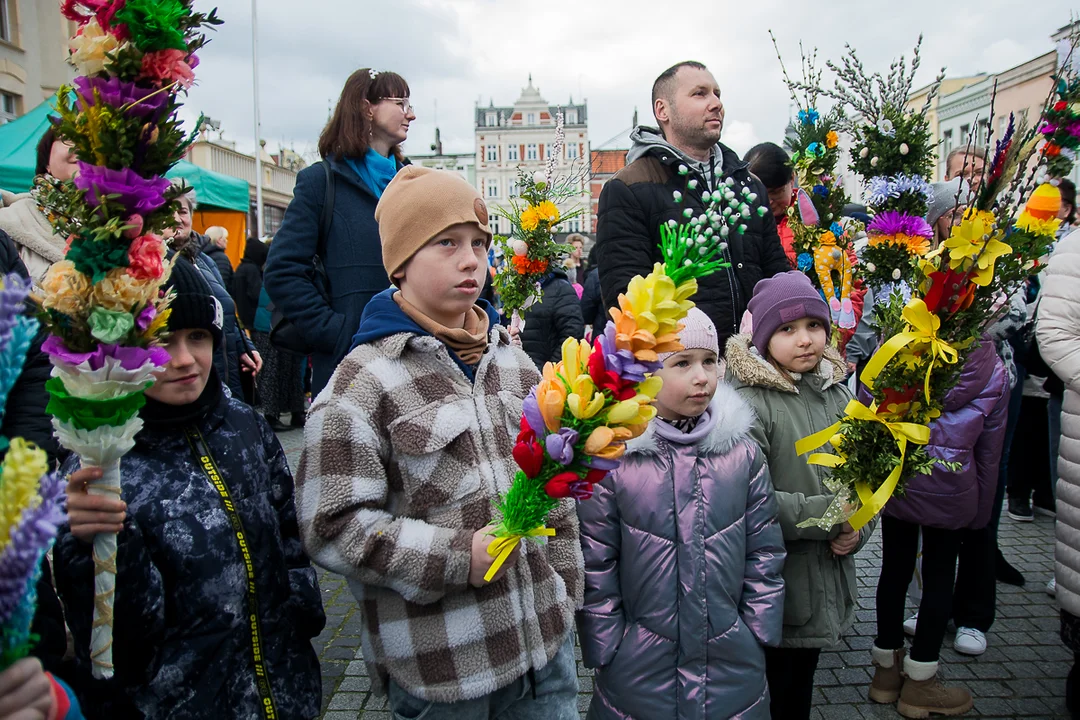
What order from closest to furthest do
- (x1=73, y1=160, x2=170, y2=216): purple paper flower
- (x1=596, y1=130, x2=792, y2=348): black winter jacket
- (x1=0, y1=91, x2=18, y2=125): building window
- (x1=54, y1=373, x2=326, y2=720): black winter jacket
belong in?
(x1=73, y1=160, x2=170, y2=216): purple paper flower < (x1=54, y1=373, x2=326, y2=720): black winter jacket < (x1=596, y1=130, x2=792, y2=348): black winter jacket < (x1=0, y1=91, x2=18, y2=125): building window

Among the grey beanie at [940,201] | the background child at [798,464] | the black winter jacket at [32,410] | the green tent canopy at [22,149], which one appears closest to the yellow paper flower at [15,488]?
the black winter jacket at [32,410]

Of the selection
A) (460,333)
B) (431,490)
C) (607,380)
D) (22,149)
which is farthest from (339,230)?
(22,149)

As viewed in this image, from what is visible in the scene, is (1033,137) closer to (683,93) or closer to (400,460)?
(683,93)

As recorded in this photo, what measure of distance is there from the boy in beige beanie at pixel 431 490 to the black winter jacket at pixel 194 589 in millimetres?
201

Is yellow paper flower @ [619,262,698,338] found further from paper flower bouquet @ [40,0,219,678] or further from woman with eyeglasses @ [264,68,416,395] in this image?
woman with eyeglasses @ [264,68,416,395]

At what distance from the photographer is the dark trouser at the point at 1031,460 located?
230 inches

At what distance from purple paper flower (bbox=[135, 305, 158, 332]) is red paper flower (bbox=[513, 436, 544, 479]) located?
74 cm

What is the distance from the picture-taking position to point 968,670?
138 inches

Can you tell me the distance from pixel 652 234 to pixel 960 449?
154 centimetres

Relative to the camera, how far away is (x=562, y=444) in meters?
1.54

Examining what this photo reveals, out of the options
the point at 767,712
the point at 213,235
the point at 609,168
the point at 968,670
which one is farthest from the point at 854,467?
the point at 213,235

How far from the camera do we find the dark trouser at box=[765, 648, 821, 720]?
2.77 meters

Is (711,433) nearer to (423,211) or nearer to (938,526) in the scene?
(423,211)

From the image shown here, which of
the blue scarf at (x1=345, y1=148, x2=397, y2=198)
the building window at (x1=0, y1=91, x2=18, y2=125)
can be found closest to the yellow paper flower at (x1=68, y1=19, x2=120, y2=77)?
the blue scarf at (x1=345, y1=148, x2=397, y2=198)
